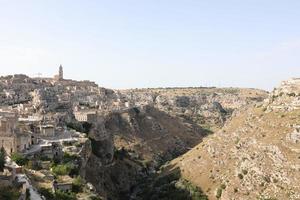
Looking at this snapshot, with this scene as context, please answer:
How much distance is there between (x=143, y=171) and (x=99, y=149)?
17.8m

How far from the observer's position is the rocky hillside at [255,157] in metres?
62.8

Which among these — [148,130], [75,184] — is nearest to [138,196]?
[75,184]

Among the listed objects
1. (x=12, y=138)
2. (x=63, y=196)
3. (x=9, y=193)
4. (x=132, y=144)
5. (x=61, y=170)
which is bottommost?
(x=132, y=144)

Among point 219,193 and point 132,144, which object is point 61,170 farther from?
point 132,144

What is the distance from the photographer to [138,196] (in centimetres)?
7550

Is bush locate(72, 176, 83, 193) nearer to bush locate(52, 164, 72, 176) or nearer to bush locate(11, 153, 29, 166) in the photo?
bush locate(52, 164, 72, 176)

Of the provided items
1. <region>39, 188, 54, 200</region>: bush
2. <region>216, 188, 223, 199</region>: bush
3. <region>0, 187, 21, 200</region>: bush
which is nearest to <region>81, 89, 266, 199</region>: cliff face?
<region>216, 188, 223, 199</region>: bush

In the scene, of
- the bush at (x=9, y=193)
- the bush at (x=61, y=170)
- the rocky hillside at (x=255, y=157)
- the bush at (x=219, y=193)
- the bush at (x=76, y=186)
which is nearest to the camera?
the bush at (x=9, y=193)

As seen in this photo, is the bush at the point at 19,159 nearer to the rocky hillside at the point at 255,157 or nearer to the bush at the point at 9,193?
the bush at the point at 9,193

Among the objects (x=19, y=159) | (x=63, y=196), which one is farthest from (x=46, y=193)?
(x=19, y=159)

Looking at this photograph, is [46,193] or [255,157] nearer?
[46,193]

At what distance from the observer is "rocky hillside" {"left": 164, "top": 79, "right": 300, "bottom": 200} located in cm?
6278

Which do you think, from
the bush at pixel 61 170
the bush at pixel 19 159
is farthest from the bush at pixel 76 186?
the bush at pixel 19 159

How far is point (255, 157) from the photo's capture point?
6944cm
